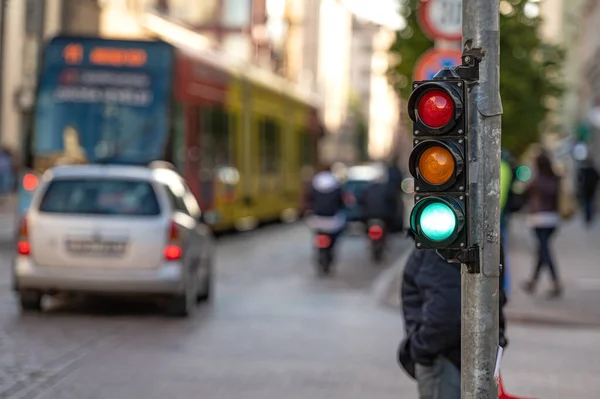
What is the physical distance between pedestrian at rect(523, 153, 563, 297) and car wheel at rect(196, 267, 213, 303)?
409cm

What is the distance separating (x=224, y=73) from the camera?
28.6 meters

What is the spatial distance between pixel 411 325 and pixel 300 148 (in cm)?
3340

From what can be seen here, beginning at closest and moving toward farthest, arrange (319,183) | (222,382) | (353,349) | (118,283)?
(222,382), (353,349), (118,283), (319,183)

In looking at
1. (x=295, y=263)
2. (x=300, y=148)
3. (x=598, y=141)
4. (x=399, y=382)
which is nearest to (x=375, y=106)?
(x=598, y=141)

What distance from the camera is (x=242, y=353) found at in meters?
11.8

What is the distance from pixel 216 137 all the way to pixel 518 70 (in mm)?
6411

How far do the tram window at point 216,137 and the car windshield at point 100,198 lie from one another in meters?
12.1

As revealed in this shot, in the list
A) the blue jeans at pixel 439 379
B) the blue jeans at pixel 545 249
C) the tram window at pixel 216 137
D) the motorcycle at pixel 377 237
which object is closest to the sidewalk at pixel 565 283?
the blue jeans at pixel 545 249

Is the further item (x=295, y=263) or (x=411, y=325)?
(x=295, y=263)

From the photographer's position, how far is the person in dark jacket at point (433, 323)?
6.19 metres

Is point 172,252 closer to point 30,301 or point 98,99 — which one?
point 30,301

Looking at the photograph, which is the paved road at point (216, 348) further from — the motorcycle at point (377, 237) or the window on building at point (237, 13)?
the window on building at point (237, 13)

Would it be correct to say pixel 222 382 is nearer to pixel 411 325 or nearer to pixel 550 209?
pixel 411 325

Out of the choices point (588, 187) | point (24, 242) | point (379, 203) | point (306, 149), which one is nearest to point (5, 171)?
A: point (306, 149)
